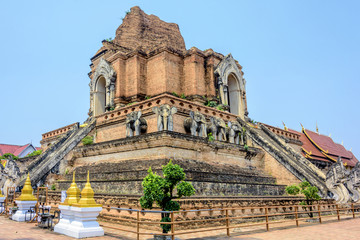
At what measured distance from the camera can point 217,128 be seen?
17297 millimetres

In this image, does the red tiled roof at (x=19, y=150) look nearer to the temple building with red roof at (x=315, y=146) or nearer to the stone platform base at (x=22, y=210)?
the stone platform base at (x=22, y=210)

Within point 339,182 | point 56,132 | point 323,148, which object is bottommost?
point 339,182

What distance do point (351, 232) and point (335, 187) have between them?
5861 millimetres

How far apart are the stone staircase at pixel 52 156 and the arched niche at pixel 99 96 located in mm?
3912

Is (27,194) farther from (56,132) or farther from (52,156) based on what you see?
(56,132)

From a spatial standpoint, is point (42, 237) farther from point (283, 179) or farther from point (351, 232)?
point (283, 179)

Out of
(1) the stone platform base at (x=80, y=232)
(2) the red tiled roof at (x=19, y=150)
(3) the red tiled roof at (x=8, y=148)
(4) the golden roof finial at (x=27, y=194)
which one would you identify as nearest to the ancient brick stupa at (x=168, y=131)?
(4) the golden roof finial at (x=27, y=194)

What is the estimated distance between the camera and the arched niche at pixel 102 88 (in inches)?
828

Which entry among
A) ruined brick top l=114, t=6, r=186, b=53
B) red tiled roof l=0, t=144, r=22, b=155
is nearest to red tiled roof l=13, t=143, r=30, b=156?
red tiled roof l=0, t=144, r=22, b=155

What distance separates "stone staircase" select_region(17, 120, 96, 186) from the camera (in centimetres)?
1605

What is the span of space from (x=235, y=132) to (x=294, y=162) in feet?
11.8

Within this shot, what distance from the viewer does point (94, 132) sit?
1938 centimetres

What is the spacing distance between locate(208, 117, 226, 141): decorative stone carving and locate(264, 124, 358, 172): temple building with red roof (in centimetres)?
655

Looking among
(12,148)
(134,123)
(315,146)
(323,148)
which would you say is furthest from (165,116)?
(12,148)
